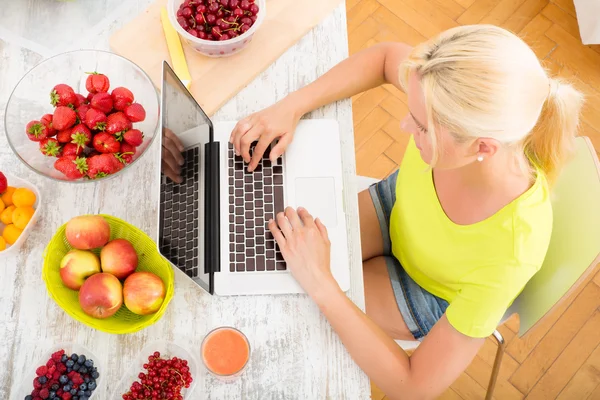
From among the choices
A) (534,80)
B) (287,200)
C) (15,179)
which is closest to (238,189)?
(287,200)

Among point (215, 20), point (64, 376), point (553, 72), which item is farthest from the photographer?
point (553, 72)

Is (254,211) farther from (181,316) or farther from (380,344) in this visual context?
(380,344)

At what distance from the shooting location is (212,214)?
3.30 ft

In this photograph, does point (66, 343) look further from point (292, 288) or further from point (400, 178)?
point (400, 178)

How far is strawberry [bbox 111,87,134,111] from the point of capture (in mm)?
996

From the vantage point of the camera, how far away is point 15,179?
3.31 feet

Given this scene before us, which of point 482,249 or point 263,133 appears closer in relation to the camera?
point 482,249

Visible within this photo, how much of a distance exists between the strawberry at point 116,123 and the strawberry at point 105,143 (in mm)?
A: 12

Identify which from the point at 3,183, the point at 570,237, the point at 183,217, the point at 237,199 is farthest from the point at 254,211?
the point at 570,237

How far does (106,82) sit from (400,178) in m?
0.64

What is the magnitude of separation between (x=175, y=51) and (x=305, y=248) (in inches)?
20.9

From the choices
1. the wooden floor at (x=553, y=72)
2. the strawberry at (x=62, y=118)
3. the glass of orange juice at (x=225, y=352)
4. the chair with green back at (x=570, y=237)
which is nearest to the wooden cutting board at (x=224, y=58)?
the strawberry at (x=62, y=118)

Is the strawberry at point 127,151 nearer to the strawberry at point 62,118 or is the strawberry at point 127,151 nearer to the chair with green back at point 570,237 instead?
the strawberry at point 62,118

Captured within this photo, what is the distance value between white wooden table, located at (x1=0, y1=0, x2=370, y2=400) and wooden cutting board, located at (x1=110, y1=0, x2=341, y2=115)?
0.04 metres
